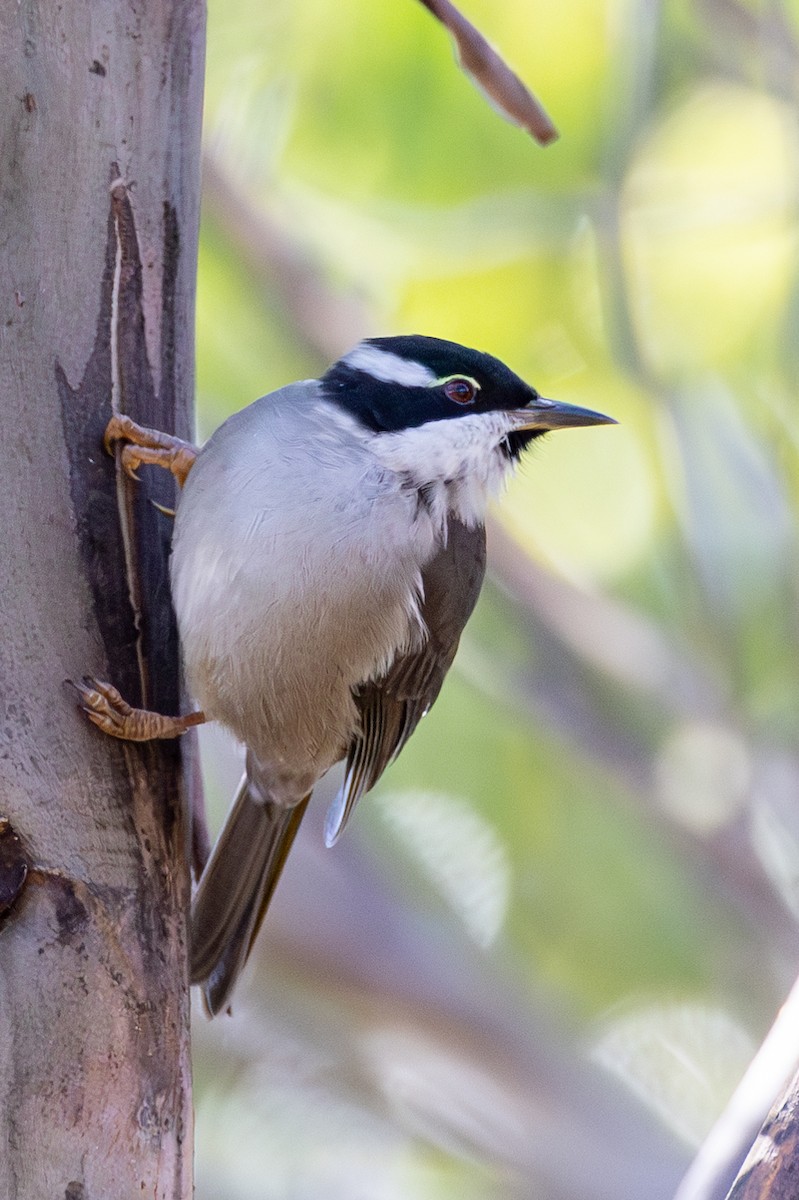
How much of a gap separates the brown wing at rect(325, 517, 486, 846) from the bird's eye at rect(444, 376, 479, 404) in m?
0.28

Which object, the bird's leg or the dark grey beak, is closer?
the bird's leg

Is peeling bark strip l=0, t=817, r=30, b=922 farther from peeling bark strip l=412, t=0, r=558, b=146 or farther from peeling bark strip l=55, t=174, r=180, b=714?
peeling bark strip l=412, t=0, r=558, b=146

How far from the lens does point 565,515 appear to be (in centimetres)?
660

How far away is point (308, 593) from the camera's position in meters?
2.95

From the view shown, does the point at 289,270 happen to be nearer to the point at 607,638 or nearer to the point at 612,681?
the point at 607,638

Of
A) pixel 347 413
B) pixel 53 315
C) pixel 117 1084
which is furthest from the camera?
pixel 347 413

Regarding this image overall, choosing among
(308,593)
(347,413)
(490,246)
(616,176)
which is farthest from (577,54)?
(308,593)

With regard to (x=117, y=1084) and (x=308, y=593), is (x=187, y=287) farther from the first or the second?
(x=117, y=1084)

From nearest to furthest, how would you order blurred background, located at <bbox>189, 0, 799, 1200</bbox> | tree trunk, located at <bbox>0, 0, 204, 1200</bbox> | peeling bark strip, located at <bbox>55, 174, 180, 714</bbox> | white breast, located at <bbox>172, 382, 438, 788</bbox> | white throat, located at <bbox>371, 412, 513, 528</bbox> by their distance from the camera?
tree trunk, located at <bbox>0, 0, 204, 1200</bbox>, peeling bark strip, located at <bbox>55, 174, 180, 714</bbox>, white breast, located at <bbox>172, 382, 438, 788</bbox>, white throat, located at <bbox>371, 412, 513, 528</bbox>, blurred background, located at <bbox>189, 0, 799, 1200</bbox>

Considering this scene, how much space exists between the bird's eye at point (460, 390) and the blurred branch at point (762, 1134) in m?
1.53

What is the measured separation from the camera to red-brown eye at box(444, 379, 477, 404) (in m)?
3.26

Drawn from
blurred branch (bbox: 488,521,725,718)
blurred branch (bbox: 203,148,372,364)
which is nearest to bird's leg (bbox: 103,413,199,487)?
blurred branch (bbox: 488,521,725,718)

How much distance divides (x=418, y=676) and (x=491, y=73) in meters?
1.44

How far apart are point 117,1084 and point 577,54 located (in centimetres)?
538
